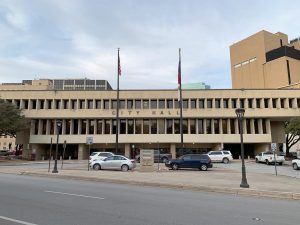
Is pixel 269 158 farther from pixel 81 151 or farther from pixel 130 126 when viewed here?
pixel 81 151

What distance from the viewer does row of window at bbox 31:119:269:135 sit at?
189ft

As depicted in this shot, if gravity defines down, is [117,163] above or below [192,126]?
below

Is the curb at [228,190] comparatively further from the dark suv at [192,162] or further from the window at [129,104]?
the window at [129,104]

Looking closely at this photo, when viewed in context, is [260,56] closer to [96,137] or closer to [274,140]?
[274,140]

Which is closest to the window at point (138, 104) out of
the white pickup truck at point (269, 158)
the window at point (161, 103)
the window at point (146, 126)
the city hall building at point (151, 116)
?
the city hall building at point (151, 116)

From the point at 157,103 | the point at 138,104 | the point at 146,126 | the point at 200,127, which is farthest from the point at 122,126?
the point at 200,127

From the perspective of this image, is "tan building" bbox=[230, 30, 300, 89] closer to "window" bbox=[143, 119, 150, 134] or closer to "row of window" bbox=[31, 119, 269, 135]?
"row of window" bbox=[31, 119, 269, 135]

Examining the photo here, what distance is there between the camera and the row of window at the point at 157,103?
57656 mm

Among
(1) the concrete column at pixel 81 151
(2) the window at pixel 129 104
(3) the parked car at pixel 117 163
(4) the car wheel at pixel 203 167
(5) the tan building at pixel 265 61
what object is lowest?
(4) the car wheel at pixel 203 167

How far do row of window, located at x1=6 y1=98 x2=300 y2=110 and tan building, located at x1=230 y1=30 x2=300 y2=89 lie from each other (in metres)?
43.0

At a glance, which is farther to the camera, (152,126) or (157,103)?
(152,126)

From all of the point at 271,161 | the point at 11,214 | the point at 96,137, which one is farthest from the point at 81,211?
the point at 96,137

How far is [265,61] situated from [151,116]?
68056mm

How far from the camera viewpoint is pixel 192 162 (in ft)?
98.8
